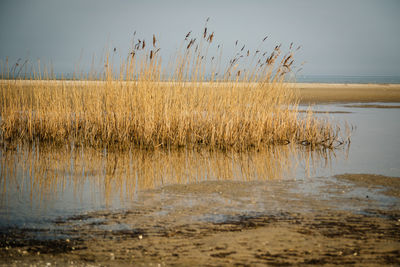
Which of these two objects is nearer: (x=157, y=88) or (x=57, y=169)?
(x=57, y=169)

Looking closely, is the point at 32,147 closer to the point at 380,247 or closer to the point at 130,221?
the point at 130,221

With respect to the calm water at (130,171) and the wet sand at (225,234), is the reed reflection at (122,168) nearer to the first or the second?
the calm water at (130,171)

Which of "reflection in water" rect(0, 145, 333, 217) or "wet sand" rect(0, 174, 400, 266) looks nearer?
"wet sand" rect(0, 174, 400, 266)

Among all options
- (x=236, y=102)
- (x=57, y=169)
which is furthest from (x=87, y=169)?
(x=236, y=102)

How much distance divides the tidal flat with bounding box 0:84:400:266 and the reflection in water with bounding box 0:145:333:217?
1 cm

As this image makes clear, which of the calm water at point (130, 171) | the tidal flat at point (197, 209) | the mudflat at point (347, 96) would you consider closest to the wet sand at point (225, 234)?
the tidal flat at point (197, 209)

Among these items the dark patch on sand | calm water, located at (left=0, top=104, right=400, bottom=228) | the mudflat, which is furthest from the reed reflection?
the mudflat

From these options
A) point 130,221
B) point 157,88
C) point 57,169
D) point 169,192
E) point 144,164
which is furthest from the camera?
point 157,88

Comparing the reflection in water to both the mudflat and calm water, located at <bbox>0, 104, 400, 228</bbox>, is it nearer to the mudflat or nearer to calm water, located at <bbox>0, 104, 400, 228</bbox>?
calm water, located at <bbox>0, 104, 400, 228</bbox>

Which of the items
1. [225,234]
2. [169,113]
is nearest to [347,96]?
[169,113]

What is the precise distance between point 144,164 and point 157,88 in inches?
68.7

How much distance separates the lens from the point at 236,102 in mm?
7496

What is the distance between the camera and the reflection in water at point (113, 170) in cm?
435

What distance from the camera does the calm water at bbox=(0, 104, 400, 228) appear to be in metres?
4.05
